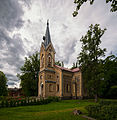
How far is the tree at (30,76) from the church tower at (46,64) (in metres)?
7.45

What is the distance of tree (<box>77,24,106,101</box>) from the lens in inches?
868

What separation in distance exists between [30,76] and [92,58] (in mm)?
22244

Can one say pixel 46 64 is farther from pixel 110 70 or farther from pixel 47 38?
pixel 110 70

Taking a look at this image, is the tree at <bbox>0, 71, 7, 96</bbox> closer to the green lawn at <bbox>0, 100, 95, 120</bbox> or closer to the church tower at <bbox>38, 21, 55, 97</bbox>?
the church tower at <bbox>38, 21, 55, 97</bbox>

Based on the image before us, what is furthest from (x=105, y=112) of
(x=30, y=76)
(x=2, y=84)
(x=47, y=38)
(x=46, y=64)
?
(x=2, y=84)

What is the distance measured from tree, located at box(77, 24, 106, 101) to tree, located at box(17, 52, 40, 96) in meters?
19.0

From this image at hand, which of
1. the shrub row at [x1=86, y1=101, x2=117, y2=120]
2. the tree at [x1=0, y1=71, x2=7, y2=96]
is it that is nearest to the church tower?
the shrub row at [x1=86, y1=101, x2=117, y2=120]

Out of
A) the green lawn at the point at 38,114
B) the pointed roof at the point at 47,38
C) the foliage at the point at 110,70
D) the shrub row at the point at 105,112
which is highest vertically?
the pointed roof at the point at 47,38

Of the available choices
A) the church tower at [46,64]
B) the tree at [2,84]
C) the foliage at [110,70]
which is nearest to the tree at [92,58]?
the foliage at [110,70]

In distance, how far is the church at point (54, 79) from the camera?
27.2m

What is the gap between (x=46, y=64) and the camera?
28.5m

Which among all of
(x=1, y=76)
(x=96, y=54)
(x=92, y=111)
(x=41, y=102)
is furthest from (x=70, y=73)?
(x=1, y=76)

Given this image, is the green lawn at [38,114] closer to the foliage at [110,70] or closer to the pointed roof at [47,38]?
the foliage at [110,70]

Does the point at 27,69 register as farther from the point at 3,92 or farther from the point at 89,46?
the point at 89,46
